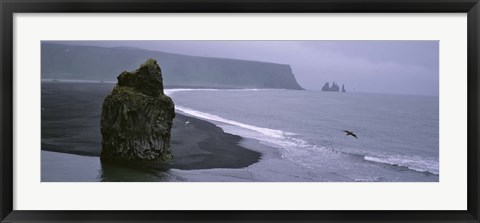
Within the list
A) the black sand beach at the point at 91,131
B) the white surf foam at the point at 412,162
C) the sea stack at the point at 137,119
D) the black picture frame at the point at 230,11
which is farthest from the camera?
the sea stack at the point at 137,119

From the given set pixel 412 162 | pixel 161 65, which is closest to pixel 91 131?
pixel 161 65

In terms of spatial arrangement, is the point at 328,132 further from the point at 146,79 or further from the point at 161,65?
the point at 146,79

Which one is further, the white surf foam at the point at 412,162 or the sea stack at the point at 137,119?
the sea stack at the point at 137,119

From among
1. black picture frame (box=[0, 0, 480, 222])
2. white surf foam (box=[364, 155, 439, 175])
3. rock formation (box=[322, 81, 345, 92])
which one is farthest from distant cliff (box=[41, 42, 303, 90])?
white surf foam (box=[364, 155, 439, 175])

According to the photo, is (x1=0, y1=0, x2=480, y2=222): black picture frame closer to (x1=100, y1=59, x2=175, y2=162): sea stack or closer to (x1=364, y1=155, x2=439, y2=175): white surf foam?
(x1=364, y1=155, x2=439, y2=175): white surf foam

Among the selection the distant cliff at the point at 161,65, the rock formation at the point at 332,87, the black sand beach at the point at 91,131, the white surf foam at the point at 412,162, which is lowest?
the white surf foam at the point at 412,162

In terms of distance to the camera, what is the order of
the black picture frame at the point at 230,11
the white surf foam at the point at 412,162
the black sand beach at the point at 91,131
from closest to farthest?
the black picture frame at the point at 230,11, the white surf foam at the point at 412,162, the black sand beach at the point at 91,131

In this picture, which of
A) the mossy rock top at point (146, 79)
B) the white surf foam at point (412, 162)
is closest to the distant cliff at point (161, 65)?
the mossy rock top at point (146, 79)

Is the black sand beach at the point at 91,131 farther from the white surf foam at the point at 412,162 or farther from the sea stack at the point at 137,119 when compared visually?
the white surf foam at the point at 412,162
